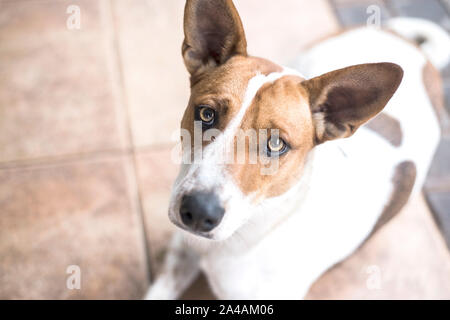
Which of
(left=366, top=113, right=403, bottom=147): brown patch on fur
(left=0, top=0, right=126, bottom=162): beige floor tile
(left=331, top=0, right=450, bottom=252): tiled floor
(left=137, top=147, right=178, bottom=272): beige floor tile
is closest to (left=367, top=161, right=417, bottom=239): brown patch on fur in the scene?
(left=366, top=113, right=403, bottom=147): brown patch on fur

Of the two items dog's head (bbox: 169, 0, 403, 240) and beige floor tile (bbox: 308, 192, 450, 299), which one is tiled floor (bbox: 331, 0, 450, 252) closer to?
beige floor tile (bbox: 308, 192, 450, 299)

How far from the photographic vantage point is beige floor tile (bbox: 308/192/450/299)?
2.18 meters

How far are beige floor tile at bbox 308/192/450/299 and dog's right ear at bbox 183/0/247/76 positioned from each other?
1240 millimetres

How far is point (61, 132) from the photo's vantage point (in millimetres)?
2561

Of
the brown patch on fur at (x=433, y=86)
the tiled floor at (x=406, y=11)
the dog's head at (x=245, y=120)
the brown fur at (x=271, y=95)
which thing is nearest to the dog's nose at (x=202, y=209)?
the dog's head at (x=245, y=120)

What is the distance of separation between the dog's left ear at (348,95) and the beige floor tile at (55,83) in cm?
139

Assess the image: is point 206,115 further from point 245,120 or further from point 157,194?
point 157,194

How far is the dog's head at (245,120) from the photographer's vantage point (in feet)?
4.48

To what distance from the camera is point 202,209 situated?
133 cm

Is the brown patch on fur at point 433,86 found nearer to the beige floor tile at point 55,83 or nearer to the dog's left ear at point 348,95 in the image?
the dog's left ear at point 348,95

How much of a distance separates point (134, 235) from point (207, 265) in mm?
520

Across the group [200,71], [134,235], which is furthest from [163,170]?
[200,71]

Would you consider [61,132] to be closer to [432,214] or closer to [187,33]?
[187,33]

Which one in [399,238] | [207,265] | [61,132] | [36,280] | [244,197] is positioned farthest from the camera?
[61,132]
